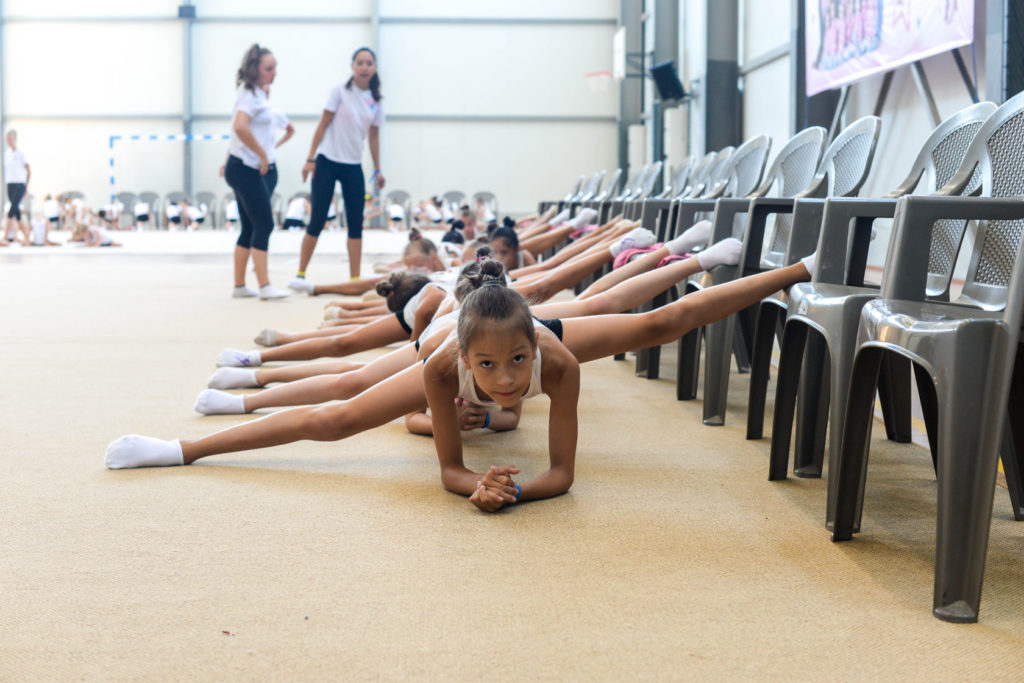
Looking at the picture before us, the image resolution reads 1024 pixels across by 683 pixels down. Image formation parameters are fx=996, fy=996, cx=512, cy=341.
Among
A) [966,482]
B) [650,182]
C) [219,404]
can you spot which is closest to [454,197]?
[650,182]

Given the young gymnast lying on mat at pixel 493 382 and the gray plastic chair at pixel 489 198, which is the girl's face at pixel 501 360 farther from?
the gray plastic chair at pixel 489 198

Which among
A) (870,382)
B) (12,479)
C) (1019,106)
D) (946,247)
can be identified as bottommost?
(12,479)

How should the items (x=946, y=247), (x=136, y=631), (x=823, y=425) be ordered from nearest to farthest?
(x=136, y=631), (x=823, y=425), (x=946, y=247)

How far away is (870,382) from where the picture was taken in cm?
153

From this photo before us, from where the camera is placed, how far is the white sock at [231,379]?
289cm

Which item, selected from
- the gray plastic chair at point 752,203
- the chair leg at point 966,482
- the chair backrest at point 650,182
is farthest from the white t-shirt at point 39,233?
the chair leg at point 966,482

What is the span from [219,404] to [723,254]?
4.40 feet

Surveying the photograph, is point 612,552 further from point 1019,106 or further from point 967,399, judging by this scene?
point 1019,106

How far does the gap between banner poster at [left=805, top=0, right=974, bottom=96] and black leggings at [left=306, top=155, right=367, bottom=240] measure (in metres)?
2.93

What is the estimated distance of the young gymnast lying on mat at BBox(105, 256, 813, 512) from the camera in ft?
5.49

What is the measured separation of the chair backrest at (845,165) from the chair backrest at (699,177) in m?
1.56

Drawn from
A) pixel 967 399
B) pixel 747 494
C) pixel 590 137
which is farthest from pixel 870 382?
pixel 590 137

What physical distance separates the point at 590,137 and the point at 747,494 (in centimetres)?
1548

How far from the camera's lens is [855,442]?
1.55 metres
